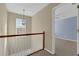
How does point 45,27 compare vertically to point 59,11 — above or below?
below

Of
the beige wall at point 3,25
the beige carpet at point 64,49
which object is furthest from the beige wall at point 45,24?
the beige wall at point 3,25

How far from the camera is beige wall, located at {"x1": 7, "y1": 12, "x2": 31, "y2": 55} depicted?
1.53 meters

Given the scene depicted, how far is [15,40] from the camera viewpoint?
1.57 meters

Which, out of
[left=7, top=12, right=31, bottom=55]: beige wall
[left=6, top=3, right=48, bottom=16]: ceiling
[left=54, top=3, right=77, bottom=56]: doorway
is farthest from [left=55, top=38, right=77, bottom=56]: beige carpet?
[left=6, top=3, right=48, bottom=16]: ceiling

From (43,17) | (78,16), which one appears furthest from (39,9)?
(78,16)

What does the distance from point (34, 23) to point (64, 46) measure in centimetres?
55

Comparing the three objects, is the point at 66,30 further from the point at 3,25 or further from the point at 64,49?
the point at 3,25

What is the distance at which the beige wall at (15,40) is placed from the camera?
5.03ft

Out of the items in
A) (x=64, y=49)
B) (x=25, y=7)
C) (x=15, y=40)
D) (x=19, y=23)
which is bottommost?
(x=64, y=49)

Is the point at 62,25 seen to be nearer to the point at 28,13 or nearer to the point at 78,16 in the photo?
the point at 78,16

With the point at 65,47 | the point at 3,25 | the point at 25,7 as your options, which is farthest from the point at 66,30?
the point at 3,25

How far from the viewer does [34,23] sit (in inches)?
64.1

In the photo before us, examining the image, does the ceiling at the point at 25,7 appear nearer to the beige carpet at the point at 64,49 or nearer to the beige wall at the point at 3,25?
the beige wall at the point at 3,25

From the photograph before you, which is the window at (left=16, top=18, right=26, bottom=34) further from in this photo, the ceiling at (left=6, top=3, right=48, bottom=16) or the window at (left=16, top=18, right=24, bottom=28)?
the ceiling at (left=6, top=3, right=48, bottom=16)
